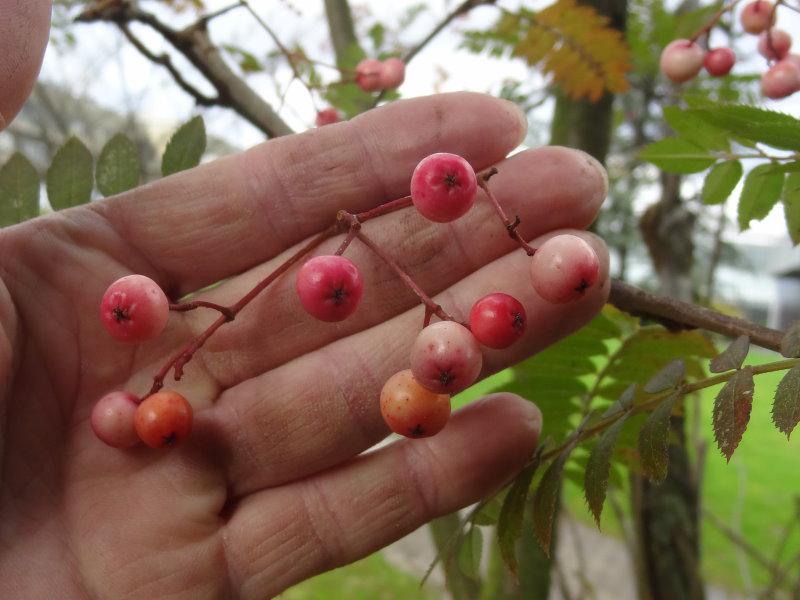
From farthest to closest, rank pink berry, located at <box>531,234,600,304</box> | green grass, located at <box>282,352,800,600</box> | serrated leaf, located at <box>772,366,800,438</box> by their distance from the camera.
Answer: green grass, located at <box>282,352,800,600</box> < pink berry, located at <box>531,234,600,304</box> < serrated leaf, located at <box>772,366,800,438</box>

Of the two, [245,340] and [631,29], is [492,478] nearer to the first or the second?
[245,340]

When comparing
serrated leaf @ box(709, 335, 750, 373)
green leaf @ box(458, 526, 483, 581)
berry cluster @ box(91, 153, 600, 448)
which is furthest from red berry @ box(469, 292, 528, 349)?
green leaf @ box(458, 526, 483, 581)

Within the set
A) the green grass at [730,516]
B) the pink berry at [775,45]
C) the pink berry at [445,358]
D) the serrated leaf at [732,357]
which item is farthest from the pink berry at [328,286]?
the green grass at [730,516]

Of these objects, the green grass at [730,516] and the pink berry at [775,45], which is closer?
the pink berry at [775,45]

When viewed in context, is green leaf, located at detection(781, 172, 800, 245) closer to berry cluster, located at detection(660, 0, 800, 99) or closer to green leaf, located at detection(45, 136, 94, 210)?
berry cluster, located at detection(660, 0, 800, 99)

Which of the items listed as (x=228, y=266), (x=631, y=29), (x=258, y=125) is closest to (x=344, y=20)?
(x=258, y=125)

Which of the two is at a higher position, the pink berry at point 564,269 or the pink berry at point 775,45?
the pink berry at point 775,45

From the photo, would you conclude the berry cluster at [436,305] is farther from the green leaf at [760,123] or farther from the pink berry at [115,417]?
the green leaf at [760,123]
